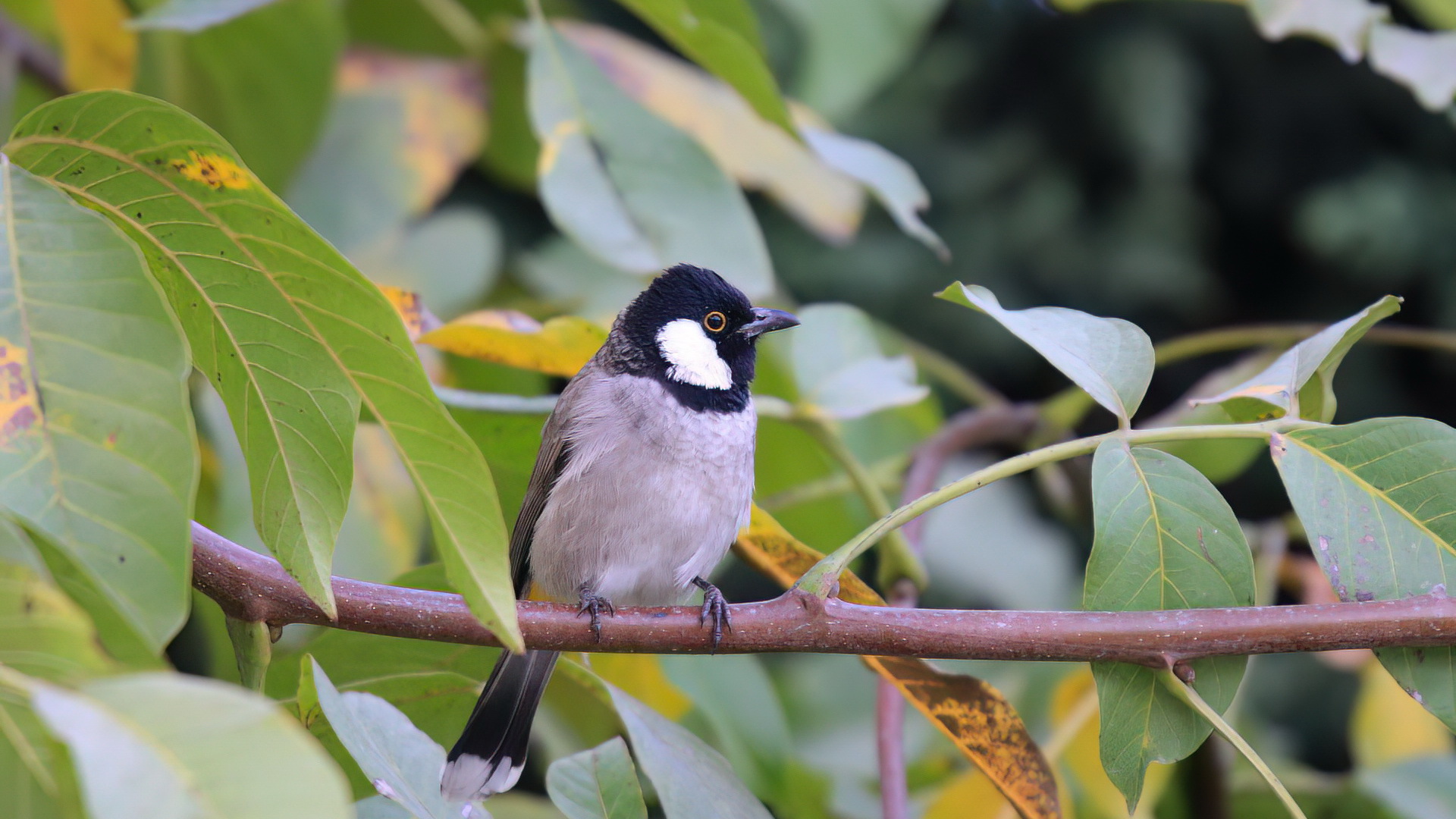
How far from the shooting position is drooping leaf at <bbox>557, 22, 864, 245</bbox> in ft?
10.5

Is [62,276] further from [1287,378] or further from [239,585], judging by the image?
[1287,378]

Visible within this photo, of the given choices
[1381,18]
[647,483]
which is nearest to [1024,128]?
[1381,18]

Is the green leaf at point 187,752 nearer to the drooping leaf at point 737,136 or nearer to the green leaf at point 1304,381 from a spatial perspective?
the green leaf at point 1304,381

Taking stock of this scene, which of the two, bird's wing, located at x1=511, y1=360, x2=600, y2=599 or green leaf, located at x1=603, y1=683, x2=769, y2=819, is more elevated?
green leaf, located at x1=603, y1=683, x2=769, y2=819

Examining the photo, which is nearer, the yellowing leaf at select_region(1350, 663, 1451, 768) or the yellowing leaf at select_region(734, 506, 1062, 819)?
the yellowing leaf at select_region(734, 506, 1062, 819)

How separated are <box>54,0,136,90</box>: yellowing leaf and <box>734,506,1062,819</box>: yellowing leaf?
7.43 feet

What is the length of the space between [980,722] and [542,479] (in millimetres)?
1235

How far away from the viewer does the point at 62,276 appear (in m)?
1.08

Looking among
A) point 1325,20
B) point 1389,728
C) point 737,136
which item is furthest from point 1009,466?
point 1389,728

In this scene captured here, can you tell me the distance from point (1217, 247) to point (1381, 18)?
14.4 feet

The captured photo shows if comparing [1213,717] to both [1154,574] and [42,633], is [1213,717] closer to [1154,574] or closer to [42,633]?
[1154,574]

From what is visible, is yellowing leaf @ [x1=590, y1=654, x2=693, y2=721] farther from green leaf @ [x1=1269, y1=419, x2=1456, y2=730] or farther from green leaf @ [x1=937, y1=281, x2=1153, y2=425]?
green leaf @ [x1=1269, y1=419, x2=1456, y2=730]

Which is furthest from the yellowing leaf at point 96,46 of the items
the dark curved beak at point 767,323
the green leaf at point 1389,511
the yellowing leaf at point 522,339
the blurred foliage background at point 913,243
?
the green leaf at point 1389,511

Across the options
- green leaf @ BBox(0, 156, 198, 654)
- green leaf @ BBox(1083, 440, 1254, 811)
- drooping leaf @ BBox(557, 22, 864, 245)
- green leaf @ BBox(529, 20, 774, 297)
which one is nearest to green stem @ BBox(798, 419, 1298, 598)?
green leaf @ BBox(1083, 440, 1254, 811)
